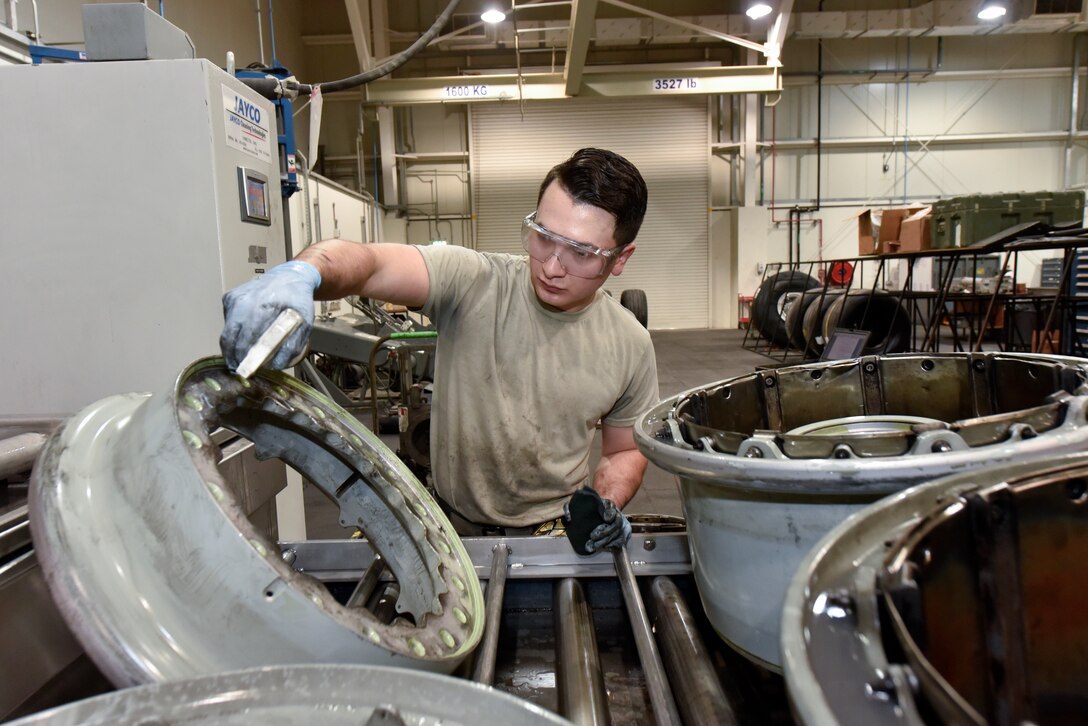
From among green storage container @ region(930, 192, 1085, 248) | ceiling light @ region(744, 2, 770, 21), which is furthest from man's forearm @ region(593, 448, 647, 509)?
ceiling light @ region(744, 2, 770, 21)

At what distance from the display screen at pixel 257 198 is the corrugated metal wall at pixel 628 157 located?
8.93m

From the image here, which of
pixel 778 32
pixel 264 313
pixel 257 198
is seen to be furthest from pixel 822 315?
pixel 264 313

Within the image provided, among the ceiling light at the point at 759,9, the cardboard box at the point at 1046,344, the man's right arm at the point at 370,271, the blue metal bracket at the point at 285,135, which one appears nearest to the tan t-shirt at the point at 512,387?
the man's right arm at the point at 370,271

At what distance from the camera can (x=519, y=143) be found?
11.3 metres

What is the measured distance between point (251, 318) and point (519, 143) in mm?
11004

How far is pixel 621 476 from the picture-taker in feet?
6.19

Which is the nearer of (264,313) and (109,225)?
(264,313)

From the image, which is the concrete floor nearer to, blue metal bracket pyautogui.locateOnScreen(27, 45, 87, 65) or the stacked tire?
the stacked tire

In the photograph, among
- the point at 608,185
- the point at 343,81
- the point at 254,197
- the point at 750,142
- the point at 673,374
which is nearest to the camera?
the point at 608,185

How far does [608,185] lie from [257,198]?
50.2 inches

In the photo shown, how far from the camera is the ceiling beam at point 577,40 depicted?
632 cm

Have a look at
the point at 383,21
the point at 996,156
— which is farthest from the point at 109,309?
the point at 996,156

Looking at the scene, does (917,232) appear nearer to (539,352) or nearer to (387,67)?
(387,67)

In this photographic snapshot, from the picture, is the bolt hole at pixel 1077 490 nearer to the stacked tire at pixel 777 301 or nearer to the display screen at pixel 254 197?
the display screen at pixel 254 197
